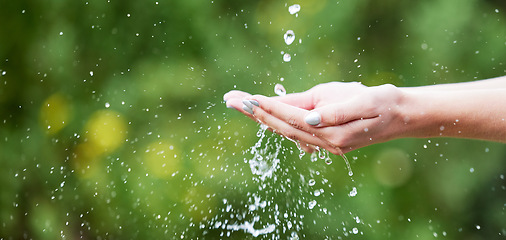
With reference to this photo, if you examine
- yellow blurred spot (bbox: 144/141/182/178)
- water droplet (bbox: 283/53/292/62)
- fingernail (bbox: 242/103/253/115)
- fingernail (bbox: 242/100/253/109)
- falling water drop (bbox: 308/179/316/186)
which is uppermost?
fingernail (bbox: 242/100/253/109)

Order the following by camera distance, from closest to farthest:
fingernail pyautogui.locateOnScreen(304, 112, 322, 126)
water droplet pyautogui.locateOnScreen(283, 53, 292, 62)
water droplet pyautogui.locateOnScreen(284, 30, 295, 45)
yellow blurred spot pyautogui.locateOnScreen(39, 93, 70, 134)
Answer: fingernail pyautogui.locateOnScreen(304, 112, 322, 126) → water droplet pyautogui.locateOnScreen(284, 30, 295, 45) → water droplet pyautogui.locateOnScreen(283, 53, 292, 62) → yellow blurred spot pyautogui.locateOnScreen(39, 93, 70, 134)

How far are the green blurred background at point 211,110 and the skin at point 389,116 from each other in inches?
39.7

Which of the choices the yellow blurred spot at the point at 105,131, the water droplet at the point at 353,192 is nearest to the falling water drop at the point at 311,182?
the water droplet at the point at 353,192

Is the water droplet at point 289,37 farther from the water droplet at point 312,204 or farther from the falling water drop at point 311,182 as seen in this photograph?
the water droplet at point 312,204

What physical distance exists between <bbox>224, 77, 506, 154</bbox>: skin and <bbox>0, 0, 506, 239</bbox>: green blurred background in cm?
101

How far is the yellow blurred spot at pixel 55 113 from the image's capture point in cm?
250

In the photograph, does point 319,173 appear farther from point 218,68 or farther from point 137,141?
point 137,141

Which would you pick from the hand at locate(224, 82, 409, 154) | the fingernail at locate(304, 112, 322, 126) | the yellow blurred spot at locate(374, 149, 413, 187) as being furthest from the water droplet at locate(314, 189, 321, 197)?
the fingernail at locate(304, 112, 322, 126)

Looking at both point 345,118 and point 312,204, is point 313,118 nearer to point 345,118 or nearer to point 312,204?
point 345,118

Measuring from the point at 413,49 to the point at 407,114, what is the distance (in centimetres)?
115

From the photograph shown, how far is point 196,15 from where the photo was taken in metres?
2.33

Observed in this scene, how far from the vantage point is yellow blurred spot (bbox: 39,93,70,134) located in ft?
8.20

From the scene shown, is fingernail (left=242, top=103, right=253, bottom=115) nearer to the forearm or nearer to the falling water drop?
the forearm

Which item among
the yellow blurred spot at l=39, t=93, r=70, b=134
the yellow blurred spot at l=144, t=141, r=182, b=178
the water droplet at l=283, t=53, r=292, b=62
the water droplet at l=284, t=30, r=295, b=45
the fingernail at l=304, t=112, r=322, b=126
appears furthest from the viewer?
the yellow blurred spot at l=39, t=93, r=70, b=134
